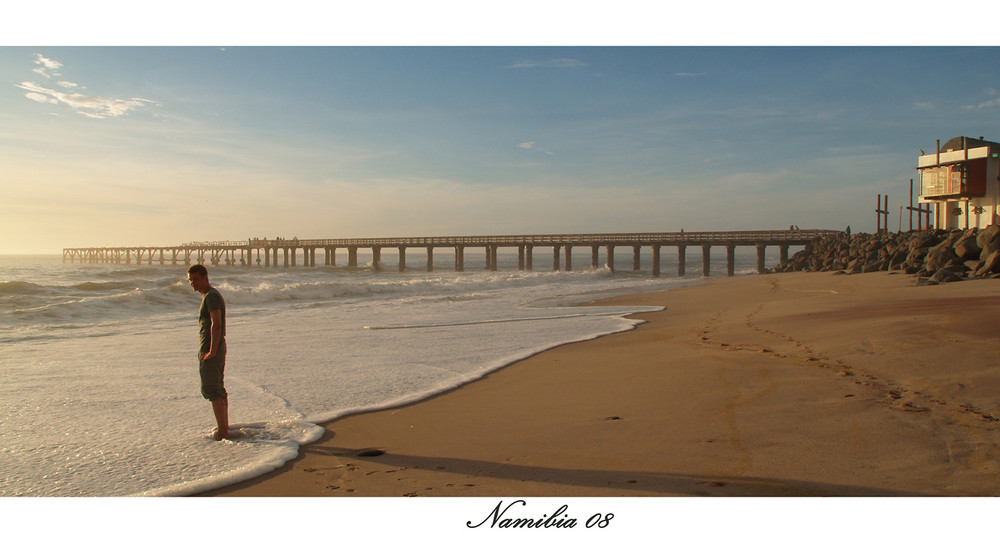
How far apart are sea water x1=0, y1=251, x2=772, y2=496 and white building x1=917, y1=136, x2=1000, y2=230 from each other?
74.7 feet

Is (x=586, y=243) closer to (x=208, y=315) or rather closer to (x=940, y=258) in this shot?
(x=940, y=258)

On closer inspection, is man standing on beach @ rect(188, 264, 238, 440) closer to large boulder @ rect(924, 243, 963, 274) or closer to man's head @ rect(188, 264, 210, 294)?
man's head @ rect(188, 264, 210, 294)

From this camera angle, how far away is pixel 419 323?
13398 millimetres

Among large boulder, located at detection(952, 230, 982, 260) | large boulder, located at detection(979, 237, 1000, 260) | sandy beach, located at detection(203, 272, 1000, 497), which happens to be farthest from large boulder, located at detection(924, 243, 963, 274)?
sandy beach, located at detection(203, 272, 1000, 497)

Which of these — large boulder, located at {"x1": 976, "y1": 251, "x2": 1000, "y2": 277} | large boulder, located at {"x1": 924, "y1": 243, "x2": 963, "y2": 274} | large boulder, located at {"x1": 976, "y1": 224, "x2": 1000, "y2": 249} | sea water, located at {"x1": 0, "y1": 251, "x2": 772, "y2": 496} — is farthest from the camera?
large boulder, located at {"x1": 924, "y1": 243, "x2": 963, "y2": 274}

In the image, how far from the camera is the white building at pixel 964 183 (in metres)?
27.3

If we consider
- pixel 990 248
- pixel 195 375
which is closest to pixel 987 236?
pixel 990 248

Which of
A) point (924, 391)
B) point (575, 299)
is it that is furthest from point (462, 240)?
point (924, 391)

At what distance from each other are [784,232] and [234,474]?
4407 centimetres

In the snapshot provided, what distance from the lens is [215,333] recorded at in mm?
4781

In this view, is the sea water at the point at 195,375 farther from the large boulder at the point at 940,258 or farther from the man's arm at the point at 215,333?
the large boulder at the point at 940,258

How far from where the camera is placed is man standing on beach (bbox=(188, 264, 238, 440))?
4.70 m

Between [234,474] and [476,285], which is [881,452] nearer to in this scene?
[234,474]

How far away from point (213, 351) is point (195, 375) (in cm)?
315
